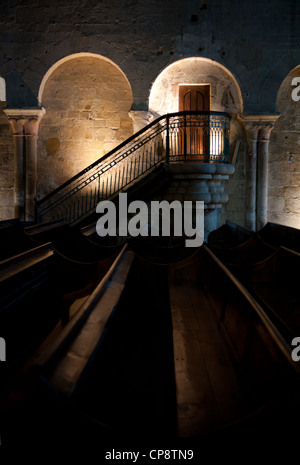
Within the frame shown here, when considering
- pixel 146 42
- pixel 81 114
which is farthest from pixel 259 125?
pixel 81 114

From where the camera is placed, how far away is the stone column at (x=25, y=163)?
933 centimetres

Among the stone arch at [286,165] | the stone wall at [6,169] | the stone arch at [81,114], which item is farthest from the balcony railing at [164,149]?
the stone arch at [286,165]

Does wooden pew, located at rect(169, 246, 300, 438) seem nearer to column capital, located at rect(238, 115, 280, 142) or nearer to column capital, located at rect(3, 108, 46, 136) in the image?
column capital, located at rect(238, 115, 280, 142)

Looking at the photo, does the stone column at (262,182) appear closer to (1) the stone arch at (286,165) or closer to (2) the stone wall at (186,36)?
(1) the stone arch at (286,165)

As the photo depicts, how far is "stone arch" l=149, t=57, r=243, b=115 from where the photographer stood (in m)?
9.66

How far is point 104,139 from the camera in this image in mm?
9789

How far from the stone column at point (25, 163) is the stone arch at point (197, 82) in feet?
10.7

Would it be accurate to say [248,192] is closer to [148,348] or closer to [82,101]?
→ [82,101]

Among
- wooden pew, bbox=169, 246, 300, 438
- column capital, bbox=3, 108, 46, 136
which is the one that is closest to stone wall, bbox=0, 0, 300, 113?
column capital, bbox=3, 108, 46, 136

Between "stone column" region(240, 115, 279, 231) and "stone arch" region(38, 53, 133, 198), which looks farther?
"stone arch" region(38, 53, 133, 198)

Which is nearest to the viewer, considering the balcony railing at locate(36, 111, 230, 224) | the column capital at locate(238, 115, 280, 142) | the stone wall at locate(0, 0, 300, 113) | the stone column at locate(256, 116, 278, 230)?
the balcony railing at locate(36, 111, 230, 224)

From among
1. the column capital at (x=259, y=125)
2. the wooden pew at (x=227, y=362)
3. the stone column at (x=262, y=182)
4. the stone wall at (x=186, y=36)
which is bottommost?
the wooden pew at (x=227, y=362)

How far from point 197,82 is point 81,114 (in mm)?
3350

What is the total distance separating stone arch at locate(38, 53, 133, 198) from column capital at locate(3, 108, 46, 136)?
21.9 inches
